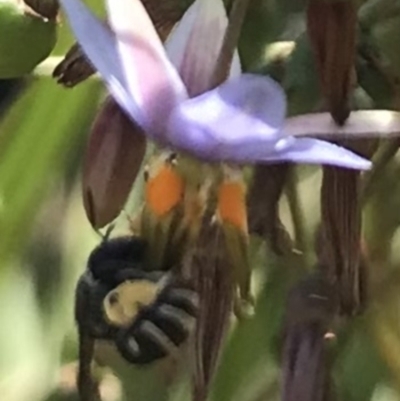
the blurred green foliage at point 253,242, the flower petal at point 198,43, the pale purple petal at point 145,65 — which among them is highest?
the pale purple petal at point 145,65

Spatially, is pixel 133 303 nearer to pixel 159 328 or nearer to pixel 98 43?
pixel 159 328

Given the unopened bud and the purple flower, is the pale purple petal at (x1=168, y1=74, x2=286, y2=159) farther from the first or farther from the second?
the unopened bud

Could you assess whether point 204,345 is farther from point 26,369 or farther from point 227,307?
point 26,369

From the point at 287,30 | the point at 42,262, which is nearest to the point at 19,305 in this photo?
the point at 42,262

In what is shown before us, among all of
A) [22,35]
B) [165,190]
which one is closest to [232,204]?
[165,190]

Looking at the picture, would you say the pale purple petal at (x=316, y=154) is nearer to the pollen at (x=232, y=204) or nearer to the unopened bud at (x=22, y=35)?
the pollen at (x=232, y=204)

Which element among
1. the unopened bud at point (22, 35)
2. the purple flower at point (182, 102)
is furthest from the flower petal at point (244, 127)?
the unopened bud at point (22, 35)

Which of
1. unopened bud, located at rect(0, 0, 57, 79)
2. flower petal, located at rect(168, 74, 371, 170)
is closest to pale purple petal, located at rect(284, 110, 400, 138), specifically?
flower petal, located at rect(168, 74, 371, 170)
